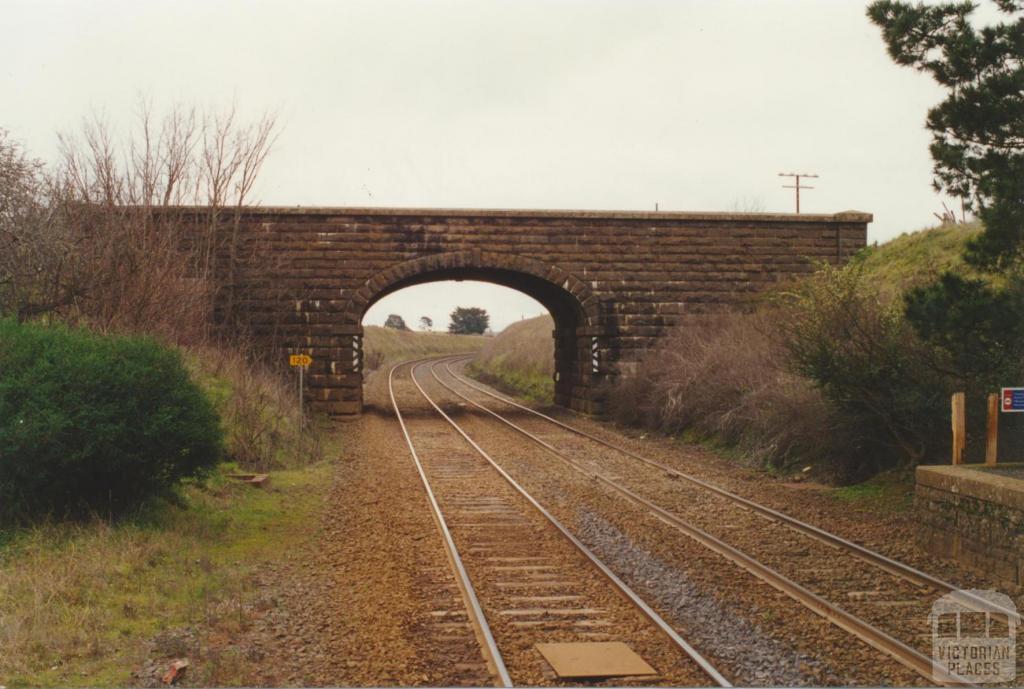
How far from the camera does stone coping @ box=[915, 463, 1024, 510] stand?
8383 mm

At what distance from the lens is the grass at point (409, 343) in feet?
267

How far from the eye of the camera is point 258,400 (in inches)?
677

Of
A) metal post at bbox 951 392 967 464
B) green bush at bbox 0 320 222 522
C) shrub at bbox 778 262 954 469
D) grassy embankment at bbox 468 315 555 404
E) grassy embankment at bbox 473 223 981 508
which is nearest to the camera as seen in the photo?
green bush at bbox 0 320 222 522

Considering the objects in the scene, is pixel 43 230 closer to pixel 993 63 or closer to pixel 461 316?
pixel 993 63

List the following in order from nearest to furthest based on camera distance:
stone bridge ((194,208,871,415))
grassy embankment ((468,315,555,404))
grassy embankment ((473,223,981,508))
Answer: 1. grassy embankment ((473,223,981,508))
2. stone bridge ((194,208,871,415))
3. grassy embankment ((468,315,555,404))

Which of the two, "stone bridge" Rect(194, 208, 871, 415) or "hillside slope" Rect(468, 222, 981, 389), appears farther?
"stone bridge" Rect(194, 208, 871, 415)

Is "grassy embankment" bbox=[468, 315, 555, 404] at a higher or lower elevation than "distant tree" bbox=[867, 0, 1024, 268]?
lower

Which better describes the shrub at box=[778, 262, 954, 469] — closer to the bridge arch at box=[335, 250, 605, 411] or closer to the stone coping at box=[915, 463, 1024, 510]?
the stone coping at box=[915, 463, 1024, 510]

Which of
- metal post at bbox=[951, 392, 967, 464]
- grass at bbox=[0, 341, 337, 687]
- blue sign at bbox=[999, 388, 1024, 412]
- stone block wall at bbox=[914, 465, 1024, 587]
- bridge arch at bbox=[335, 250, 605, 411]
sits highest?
bridge arch at bbox=[335, 250, 605, 411]

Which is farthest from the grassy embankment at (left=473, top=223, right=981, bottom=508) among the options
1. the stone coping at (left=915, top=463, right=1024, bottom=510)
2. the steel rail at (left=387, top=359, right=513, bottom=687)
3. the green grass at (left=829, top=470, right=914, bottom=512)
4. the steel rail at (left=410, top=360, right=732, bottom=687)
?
the steel rail at (left=387, top=359, right=513, bottom=687)

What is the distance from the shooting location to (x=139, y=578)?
27.1 ft

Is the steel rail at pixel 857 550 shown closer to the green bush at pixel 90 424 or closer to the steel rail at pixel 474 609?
the steel rail at pixel 474 609

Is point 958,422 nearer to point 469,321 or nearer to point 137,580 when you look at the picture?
point 137,580

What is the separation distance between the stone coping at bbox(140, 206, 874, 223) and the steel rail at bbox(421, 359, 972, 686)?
Result: 570 inches
